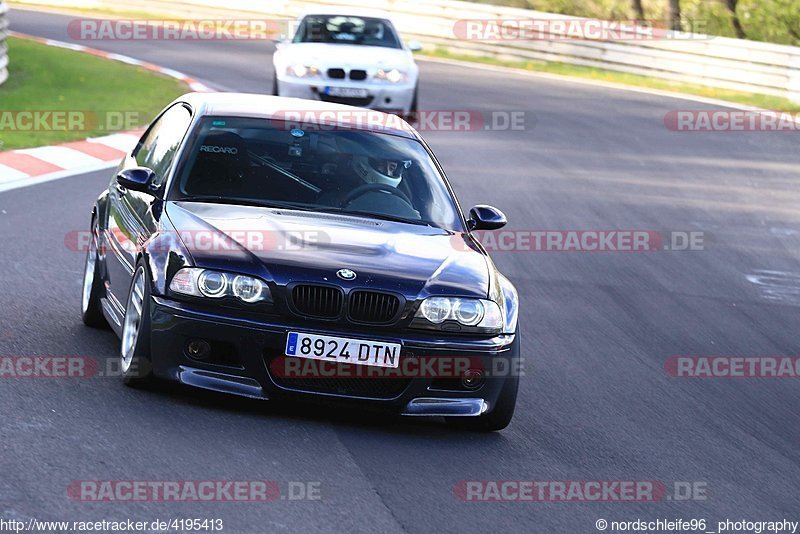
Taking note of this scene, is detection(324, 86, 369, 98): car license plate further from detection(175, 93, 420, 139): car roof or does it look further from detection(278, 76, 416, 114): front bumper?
detection(175, 93, 420, 139): car roof

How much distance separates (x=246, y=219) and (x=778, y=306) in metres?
5.47

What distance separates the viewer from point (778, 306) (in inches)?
428

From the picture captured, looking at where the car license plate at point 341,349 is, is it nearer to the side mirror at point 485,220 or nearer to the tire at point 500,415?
the tire at point 500,415

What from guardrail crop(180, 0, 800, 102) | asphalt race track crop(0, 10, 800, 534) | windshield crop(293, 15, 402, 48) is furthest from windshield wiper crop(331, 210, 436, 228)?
guardrail crop(180, 0, 800, 102)

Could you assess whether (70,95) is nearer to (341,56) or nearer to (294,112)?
(341,56)

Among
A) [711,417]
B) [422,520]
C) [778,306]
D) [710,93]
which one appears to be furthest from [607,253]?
[710,93]

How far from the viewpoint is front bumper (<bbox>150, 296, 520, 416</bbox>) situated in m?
6.18

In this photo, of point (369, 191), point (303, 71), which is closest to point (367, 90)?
point (303, 71)

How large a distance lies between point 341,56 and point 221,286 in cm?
1335

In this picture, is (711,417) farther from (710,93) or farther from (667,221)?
(710,93)

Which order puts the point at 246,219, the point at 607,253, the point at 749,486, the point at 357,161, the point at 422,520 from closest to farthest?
the point at 422,520
the point at 749,486
the point at 246,219
the point at 357,161
the point at 607,253

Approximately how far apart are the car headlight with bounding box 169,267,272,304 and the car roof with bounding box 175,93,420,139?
1.56 metres

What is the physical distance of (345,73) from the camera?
1916 centimetres

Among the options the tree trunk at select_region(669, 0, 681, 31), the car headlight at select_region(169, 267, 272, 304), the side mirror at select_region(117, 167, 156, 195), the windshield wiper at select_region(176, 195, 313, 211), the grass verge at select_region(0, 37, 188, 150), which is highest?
the side mirror at select_region(117, 167, 156, 195)
